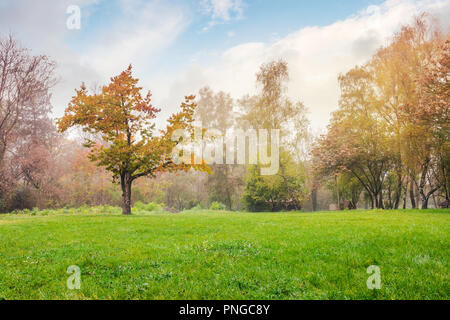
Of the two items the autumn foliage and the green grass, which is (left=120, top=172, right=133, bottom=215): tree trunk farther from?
the green grass

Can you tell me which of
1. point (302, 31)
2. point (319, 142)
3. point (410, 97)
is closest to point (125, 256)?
point (302, 31)

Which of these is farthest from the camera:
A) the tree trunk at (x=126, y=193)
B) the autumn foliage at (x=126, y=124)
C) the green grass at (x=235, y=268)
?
the tree trunk at (x=126, y=193)

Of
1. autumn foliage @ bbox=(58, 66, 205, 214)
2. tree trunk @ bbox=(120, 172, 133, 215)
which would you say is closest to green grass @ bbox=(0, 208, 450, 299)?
autumn foliage @ bbox=(58, 66, 205, 214)

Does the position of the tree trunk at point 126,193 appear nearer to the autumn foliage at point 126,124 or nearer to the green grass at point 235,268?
the autumn foliage at point 126,124

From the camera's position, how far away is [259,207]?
120 ft

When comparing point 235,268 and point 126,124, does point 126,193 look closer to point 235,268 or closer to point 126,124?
point 126,124

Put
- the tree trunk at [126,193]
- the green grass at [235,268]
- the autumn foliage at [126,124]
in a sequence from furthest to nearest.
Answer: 1. the tree trunk at [126,193]
2. the autumn foliage at [126,124]
3. the green grass at [235,268]

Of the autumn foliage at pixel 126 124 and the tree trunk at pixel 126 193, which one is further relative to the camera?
the tree trunk at pixel 126 193

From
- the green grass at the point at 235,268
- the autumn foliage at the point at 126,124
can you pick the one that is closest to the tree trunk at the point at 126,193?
the autumn foliage at the point at 126,124

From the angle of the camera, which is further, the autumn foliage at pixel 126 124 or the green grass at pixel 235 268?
the autumn foliage at pixel 126 124

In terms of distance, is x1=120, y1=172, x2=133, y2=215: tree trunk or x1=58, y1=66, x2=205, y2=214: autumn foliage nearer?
x1=58, y1=66, x2=205, y2=214: autumn foliage

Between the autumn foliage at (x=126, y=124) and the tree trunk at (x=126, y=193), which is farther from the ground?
the autumn foliage at (x=126, y=124)

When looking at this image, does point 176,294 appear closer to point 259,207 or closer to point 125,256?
point 125,256

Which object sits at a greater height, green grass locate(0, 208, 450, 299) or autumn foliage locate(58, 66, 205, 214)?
autumn foliage locate(58, 66, 205, 214)
